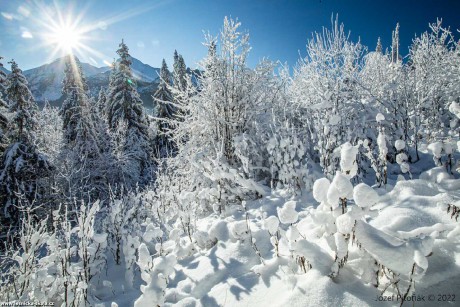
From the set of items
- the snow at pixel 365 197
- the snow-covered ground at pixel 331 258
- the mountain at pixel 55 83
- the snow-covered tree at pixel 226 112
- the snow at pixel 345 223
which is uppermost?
the mountain at pixel 55 83

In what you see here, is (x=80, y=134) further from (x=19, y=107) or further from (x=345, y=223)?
(x=345, y=223)

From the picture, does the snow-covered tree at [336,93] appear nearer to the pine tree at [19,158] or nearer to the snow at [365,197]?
the snow at [365,197]

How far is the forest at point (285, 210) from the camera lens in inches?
72.7

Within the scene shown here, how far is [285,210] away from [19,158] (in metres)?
13.1

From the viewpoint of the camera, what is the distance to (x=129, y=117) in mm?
19266

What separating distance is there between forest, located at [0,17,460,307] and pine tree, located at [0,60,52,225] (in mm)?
7504

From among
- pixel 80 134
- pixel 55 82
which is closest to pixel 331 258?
pixel 80 134

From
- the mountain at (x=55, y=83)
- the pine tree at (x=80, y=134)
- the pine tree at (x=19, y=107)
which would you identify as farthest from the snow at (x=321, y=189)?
the mountain at (x=55, y=83)

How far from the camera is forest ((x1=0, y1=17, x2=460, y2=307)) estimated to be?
185 centimetres

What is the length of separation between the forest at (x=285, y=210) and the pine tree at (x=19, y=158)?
750cm

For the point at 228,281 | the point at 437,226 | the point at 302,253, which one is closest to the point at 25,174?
the point at 228,281

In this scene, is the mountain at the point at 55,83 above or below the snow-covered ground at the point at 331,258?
above

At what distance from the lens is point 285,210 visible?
2297 mm

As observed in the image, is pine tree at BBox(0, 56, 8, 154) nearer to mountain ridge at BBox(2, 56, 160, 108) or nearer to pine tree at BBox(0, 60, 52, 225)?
pine tree at BBox(0, 60, 52, 225)
